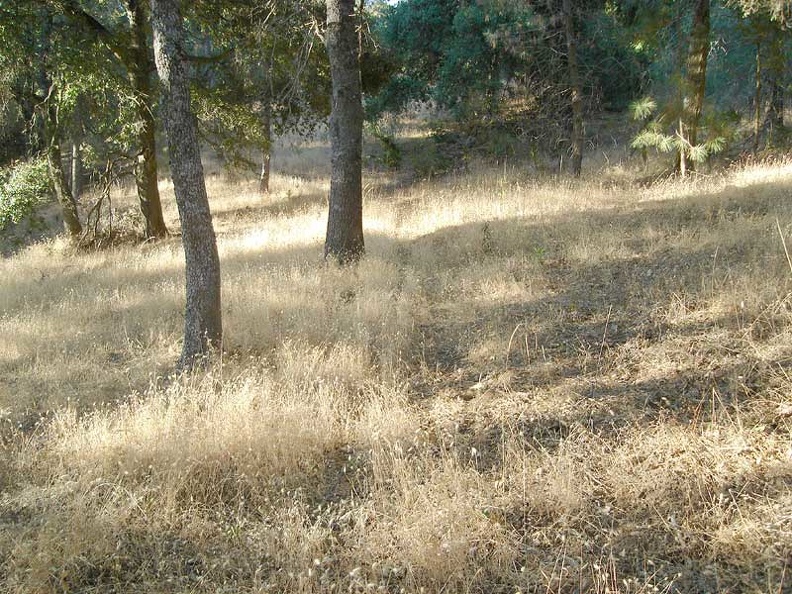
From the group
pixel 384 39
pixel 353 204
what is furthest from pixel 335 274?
pixel 384 39

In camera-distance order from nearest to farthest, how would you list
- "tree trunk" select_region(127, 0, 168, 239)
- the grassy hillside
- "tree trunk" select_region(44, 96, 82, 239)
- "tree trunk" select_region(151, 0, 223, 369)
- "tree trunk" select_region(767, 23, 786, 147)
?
the grassy hillside → "tree trunk" select_region(151, 0, 223, 369) → "tree trunk" select_region(767, 23, 786, 147) → "tree trunk" select_region(127, 0, 168, 239) → "tree trunk" select_region(44, 96, 82, 239)

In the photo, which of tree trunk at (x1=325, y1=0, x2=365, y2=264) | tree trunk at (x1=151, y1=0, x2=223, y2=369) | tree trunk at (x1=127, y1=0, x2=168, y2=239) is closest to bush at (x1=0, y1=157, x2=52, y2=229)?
tree trunk at (x1=127, y1=0, x2=168, y2=239)

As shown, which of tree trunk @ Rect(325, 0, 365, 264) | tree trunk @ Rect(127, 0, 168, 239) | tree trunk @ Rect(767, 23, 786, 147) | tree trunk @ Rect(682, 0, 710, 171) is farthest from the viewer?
tree trunk @ Rect(127, 0, 168, 239)

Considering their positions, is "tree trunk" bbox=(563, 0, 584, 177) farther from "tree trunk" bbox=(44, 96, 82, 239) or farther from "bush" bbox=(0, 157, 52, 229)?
"bush" bbox=(0, 157, 52, 229)

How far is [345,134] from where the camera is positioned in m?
8.91

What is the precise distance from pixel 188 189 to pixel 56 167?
11.2 m

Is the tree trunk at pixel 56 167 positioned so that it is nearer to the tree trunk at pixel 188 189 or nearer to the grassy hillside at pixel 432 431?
the grassy hillside at pixel 432 431

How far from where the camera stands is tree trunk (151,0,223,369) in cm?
496

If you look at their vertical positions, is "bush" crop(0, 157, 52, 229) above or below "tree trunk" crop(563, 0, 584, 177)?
below

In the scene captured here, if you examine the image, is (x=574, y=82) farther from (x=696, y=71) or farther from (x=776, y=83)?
(x=776, y=83)

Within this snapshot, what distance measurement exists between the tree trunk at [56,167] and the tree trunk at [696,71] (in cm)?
1315

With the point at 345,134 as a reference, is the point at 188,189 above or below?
below

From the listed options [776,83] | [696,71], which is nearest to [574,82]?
[696,71]

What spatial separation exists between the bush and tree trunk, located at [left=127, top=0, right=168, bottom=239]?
2.20 meters
